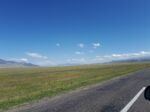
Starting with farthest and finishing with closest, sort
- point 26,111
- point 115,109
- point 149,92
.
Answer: point 26,111 → point 115,109 → point 149,92

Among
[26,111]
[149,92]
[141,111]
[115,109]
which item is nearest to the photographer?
[149,92]

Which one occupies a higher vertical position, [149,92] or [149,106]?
[149,92]

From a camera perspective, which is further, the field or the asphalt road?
the field

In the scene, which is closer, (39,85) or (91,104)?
(91,104)

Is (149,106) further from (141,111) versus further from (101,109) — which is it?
(101,109)

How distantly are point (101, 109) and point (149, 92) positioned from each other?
19.4 feet

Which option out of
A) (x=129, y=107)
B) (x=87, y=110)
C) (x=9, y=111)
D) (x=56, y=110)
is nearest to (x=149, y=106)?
(x=129, y=107)

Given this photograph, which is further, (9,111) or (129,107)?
(9,111)

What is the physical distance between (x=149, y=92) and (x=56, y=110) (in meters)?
6.38

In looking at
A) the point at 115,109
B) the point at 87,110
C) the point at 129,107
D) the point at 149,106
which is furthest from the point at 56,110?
the point at 149,106

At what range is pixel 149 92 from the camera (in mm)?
3373

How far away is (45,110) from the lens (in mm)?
9508

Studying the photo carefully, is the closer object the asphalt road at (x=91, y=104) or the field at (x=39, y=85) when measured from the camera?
the asphalt road at (x=91, y=104)

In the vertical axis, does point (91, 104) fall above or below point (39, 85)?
below
